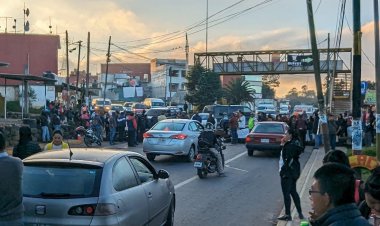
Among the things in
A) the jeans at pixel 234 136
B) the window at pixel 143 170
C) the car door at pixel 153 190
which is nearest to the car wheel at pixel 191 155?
the jeans at pixel 234 136

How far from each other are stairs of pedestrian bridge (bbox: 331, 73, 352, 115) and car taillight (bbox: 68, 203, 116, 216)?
37.9 m

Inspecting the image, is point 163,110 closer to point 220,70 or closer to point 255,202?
point 220,70

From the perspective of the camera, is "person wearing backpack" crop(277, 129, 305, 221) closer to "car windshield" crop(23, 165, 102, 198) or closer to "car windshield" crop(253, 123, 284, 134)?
"car windshield" crop(23, 165, 102, 198)

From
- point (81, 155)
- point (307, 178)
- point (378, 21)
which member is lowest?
point (307, 178)

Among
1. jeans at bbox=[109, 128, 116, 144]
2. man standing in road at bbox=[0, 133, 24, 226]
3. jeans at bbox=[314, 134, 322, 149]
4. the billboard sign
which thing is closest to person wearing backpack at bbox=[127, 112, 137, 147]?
jeans at bbox=[109, 128, 116, 144]

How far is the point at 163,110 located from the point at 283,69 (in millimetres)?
23145

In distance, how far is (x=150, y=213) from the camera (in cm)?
742

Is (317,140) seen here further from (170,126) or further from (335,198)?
(335,198)

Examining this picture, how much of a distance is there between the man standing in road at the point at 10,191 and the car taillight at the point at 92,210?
27.9 inches

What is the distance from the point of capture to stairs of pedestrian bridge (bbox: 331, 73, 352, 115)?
4594 centimetres

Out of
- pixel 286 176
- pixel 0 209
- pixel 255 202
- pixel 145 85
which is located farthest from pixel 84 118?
pixel 145 85

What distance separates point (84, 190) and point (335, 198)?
382 centimetres

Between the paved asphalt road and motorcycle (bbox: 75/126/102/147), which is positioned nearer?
the paved asphalt road

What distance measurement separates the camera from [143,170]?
25.7 feet
